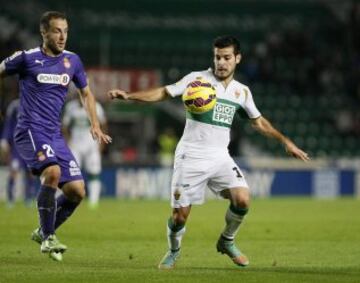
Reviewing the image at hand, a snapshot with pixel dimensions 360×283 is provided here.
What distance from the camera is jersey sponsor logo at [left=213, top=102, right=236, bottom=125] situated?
9977mm

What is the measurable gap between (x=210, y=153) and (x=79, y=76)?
170 centimetres

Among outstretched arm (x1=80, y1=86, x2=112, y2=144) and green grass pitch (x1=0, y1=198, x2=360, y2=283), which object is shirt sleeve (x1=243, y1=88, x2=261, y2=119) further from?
green grass pitch (x1=0, y1=198, x2=360, y2=283)

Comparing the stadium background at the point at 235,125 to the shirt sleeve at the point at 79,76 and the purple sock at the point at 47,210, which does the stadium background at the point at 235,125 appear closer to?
the purple sock at the point at 47,210

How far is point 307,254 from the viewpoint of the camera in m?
11.7

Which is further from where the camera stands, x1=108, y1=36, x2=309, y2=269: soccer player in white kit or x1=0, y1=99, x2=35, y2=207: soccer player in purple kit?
x1=0, y1=99, x2=35, y2=207: soccer player in purple kit

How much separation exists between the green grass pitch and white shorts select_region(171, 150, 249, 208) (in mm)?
712

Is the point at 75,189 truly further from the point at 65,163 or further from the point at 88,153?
the point at 88,153

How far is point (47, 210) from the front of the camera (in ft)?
33.0

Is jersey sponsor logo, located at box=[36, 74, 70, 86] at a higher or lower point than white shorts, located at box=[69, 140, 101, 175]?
higher

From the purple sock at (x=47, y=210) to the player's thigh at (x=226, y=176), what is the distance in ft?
5.23

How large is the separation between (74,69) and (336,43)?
25.5 metres

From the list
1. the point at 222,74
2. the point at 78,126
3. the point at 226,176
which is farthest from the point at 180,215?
the point at 78,126

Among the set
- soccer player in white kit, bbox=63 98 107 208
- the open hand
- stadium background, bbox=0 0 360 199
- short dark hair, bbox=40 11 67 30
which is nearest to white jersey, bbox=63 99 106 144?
soccer player in white kit, bbox=63 98 107 208

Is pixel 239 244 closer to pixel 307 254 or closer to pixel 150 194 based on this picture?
pixel 307 254
